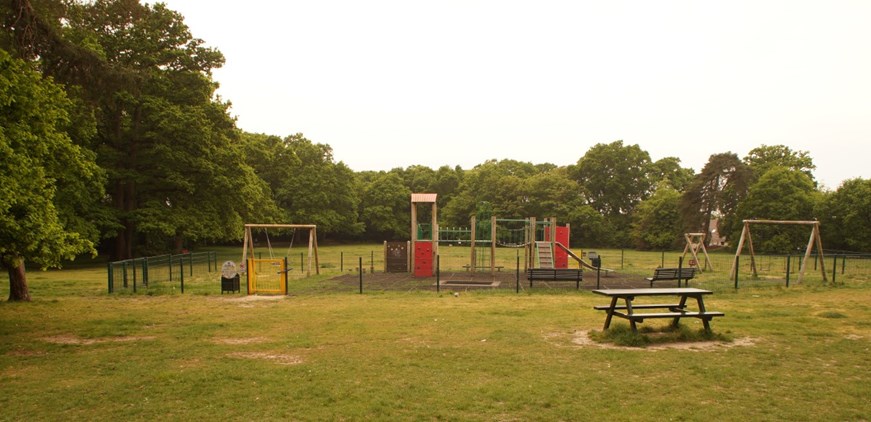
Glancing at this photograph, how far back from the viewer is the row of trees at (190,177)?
11.0 meters

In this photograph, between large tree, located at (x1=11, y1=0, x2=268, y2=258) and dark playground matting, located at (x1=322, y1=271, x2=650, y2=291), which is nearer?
dark playground matting, located at (x1=322, y1=271, x2=650, y2=291)

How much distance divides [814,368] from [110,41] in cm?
3479

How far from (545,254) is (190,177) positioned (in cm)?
2185

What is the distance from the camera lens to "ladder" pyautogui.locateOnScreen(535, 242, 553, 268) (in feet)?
78.7

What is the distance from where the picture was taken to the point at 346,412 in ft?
18.9

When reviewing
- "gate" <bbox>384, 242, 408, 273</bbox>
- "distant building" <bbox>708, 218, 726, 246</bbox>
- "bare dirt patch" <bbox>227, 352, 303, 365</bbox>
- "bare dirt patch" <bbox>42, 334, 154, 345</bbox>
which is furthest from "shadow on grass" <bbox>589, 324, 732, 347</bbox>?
"distant building" <bbox>708, 218, 726, 246</bbox>

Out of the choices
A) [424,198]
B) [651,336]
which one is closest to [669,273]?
[651,336]

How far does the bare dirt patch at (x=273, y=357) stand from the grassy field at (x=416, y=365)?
0.16ft

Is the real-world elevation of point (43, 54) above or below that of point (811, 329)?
above

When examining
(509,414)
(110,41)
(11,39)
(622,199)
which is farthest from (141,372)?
(622,199)

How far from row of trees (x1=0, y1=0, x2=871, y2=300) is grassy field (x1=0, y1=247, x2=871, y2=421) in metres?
2.50

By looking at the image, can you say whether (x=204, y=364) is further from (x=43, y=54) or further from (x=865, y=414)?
(x=43, y=54)

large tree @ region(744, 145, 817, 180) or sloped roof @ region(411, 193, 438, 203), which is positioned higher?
large tree @ region(744, 145, 817, 180)

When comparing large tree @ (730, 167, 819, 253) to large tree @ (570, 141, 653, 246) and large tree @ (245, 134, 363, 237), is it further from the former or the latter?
large tree @ (245, 134, 363, 237)
